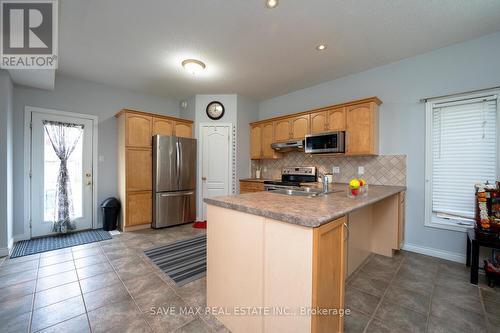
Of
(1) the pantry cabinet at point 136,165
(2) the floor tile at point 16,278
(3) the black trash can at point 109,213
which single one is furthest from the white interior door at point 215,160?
(2) the floor tile at point 16,278

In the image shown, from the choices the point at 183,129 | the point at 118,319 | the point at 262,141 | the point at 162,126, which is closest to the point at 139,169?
the point at 162,126

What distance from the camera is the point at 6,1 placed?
1.96 metres

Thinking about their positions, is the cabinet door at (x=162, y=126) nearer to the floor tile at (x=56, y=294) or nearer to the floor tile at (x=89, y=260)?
the floor tile at (x=89, y=260)

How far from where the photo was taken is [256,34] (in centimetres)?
243

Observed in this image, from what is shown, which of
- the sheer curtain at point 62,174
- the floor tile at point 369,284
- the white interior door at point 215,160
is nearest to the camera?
the floor tile at point 369,284

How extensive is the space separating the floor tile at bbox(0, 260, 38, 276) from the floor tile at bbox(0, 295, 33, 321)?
71 cm

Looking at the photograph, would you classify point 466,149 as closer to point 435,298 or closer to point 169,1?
point 435,298

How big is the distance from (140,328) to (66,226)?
3160 millimetres

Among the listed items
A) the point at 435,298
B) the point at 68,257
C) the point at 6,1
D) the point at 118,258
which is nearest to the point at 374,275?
the point at 435,298

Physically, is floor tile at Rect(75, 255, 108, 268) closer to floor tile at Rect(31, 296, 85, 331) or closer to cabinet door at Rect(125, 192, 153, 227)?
floor tile at Rect(31, 296, 85, 331)

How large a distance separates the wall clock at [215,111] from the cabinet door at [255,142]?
775 mm

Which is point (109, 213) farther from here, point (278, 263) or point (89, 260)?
point (278, 263)

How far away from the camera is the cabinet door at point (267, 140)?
172 inches

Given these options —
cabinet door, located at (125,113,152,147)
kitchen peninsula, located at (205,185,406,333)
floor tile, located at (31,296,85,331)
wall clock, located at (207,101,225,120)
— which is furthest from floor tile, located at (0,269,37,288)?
wall clock, located at (207,101,225,120)
